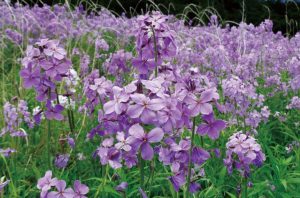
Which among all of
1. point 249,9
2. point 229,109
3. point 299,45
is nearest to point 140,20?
point 229,109

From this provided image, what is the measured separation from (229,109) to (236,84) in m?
0.55

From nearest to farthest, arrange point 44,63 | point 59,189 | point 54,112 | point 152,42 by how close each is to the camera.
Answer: point 59,189, point 152,42, point 44,63, point 54,112

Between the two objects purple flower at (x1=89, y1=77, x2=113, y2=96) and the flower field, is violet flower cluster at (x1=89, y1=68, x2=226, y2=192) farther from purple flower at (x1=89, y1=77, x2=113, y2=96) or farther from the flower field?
purple flower at (x1=89, y1=77, x2=113, y2=96)

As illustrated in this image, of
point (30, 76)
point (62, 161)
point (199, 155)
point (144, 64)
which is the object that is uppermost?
point (144, 64)

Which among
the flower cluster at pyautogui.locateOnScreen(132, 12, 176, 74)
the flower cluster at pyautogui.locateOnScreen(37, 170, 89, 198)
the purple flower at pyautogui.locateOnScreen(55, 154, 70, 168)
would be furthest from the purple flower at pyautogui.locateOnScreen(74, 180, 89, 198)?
the purple flower at pyautogui.locateOnScreen(55, 154, 70, 168)

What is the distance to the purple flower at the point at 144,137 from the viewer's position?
1.56 meters

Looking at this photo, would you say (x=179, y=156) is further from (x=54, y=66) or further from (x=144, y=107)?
(x=54, y=66)

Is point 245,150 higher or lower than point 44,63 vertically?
lower

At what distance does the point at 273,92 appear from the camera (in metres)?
4.98

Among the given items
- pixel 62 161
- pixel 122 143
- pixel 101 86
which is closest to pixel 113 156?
pixel 122 143

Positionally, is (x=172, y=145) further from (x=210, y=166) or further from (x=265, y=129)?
(x=265, y=129)

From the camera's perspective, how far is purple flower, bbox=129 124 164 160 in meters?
1.56

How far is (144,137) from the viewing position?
158 centimetres

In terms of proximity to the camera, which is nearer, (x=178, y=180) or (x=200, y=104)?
(x=200, y=104)
